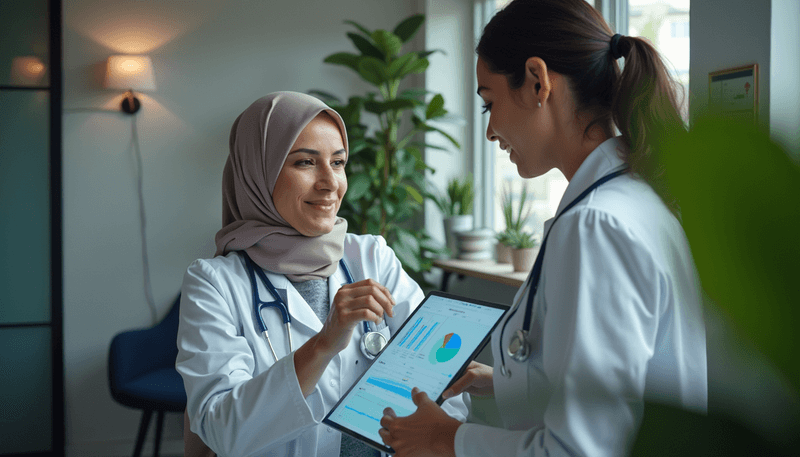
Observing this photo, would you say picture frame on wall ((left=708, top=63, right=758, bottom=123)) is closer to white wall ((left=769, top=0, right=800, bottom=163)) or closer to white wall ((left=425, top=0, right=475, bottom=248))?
white wall ((left=769, top=0, right=800, bottom=163))

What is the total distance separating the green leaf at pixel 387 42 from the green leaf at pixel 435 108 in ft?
1.16

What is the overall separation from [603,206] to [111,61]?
3409 millimetres

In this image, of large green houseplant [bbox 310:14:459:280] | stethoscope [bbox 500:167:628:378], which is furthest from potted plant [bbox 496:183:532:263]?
stethoscope [bbox 500:167:628:378]

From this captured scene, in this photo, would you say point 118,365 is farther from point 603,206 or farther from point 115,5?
point 603,206

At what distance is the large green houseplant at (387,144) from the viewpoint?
3207mm

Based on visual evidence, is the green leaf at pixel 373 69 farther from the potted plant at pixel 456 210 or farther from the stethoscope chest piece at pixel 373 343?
the stethoscope chest piece at pixel 373 343

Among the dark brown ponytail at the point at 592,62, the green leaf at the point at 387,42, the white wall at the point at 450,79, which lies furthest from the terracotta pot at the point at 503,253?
the dark brown ponytail at the point at 592,62

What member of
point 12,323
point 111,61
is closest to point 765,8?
point 111,61

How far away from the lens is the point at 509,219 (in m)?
3.14

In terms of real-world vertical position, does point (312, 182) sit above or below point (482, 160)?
below

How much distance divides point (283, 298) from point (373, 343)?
0.26 m

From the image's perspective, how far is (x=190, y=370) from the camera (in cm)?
125

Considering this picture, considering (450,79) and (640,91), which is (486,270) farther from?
(640,91)

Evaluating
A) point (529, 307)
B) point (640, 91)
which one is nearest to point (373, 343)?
point (529, 307)
